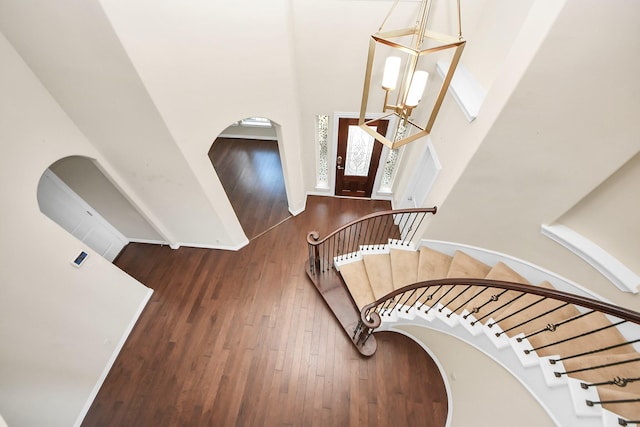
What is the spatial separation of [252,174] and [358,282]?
3.83 meters

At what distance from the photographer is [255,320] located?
393 centimetres

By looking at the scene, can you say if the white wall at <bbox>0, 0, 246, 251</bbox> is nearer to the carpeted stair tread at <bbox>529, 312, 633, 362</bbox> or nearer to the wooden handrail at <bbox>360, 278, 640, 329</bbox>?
the wooden handrail at <bbox>360, 278, 640, 329</bbox>

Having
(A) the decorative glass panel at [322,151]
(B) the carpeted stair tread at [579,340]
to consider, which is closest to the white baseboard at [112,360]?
(A) the decorative glass panel at [322,151]

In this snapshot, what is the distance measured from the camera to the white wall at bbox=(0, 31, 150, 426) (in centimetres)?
241

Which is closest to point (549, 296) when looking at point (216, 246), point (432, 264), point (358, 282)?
point (432, 264)

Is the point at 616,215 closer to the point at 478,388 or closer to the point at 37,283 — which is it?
the point at 478,388

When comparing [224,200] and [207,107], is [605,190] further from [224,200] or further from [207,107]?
[224,200]

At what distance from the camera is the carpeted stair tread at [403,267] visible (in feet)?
12.2

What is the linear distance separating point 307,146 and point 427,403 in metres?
4.34

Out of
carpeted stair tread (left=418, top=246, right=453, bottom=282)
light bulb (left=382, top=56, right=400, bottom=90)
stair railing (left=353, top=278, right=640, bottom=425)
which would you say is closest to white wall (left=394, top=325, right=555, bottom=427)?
stair railing (left=353, top=278, right=640, bottom=425)

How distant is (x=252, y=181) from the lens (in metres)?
6.19

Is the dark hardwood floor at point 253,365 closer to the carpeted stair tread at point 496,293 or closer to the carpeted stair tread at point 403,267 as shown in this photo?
the carpeted stair tread at point 403,267

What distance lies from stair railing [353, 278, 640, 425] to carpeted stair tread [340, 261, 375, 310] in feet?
1.04

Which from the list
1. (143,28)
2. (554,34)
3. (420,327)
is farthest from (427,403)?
(143,28)
